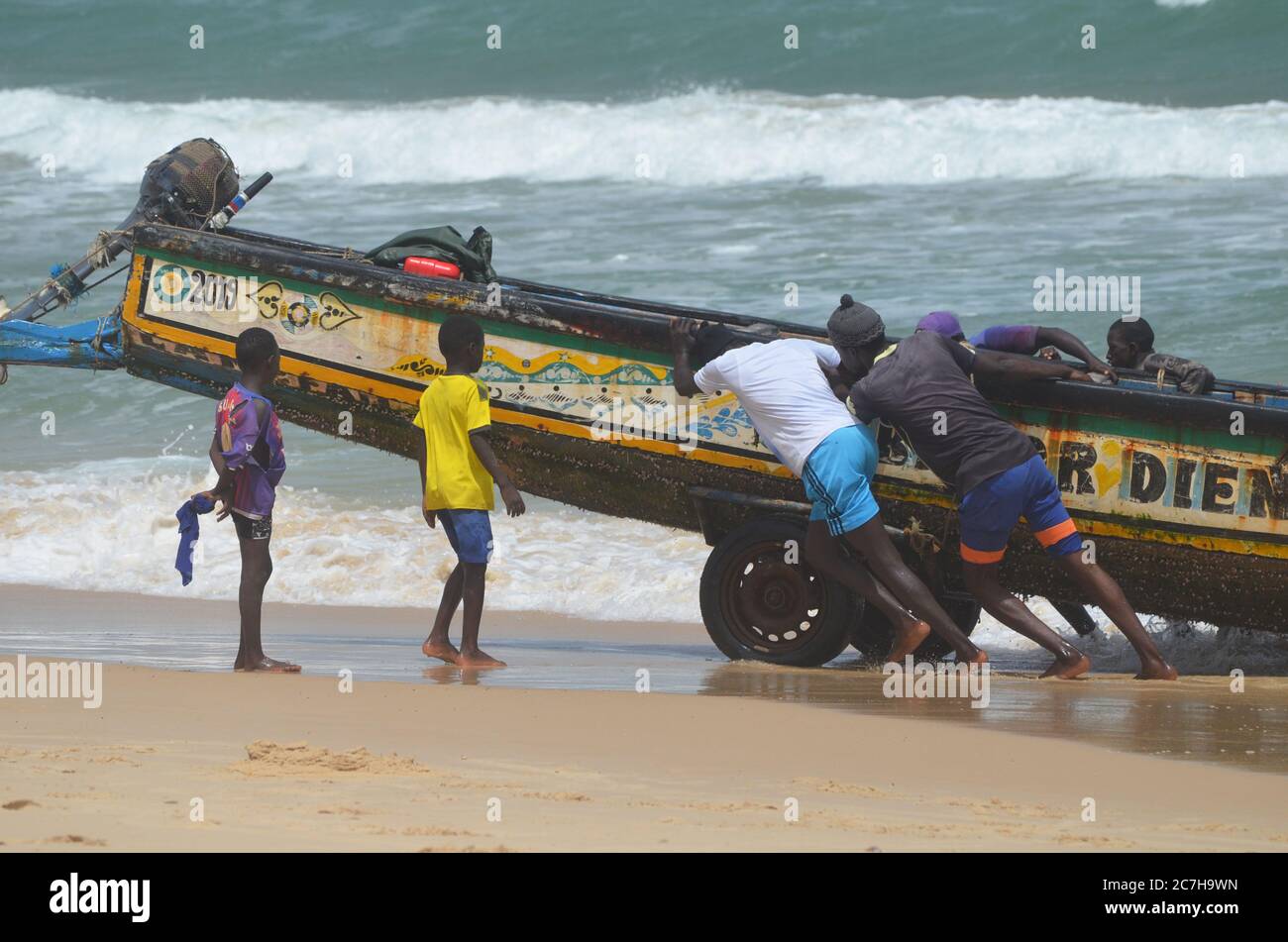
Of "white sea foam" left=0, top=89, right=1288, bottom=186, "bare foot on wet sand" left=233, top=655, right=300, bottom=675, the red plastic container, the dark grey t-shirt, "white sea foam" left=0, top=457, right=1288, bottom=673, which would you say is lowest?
"white sea foam" left=0, top=457, right=1288, bottom=673

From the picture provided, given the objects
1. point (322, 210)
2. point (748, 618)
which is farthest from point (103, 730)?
point (322, 210)

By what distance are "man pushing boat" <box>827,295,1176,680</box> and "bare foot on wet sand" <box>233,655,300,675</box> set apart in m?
2.36

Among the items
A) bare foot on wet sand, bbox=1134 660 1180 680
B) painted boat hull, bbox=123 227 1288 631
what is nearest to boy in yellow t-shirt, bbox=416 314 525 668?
painted boat hull, bbox=123 227 1288 631

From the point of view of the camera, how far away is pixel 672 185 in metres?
23.8

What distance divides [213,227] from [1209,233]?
483 inches

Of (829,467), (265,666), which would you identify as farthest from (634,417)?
(265,666)

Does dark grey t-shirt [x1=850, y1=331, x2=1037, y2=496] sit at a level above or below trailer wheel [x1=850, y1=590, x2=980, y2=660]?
above

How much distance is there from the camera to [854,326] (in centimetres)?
710

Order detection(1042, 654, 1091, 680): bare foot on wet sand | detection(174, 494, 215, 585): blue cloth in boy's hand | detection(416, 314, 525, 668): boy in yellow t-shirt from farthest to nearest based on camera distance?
1. detection(416, 314, 525, 668): boy in yellow t-shirt
2. detection(1042, 654, 1091, 680): bare foot on wet sand
3. detection(174, 494, 215, 585): blue cloth in boy's hand

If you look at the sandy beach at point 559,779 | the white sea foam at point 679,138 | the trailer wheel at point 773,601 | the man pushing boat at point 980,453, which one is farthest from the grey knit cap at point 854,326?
the white sea foam at point 679,138

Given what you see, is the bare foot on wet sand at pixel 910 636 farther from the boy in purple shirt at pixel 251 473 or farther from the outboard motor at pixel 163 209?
the outboard motor at pixel 163 209

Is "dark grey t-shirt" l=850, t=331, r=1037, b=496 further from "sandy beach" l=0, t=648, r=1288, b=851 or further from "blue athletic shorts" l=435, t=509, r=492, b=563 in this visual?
"blue athletic shorts" l=435, t=509, r=492, b=563

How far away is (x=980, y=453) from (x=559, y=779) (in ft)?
8.61

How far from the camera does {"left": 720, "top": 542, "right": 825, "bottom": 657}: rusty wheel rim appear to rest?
7.57 meters
